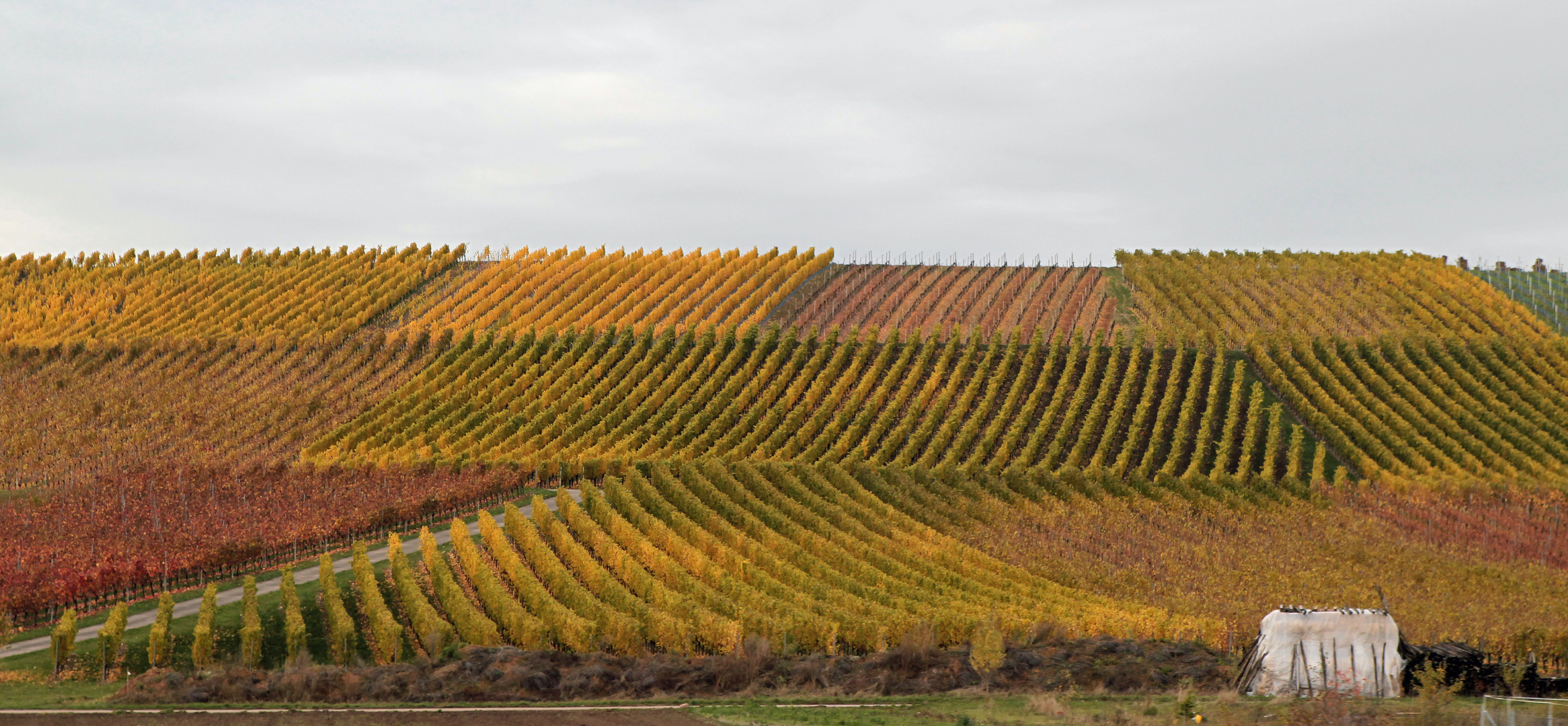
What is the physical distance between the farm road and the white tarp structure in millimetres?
26423

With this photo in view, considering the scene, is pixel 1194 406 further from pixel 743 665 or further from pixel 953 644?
pixel 743 665

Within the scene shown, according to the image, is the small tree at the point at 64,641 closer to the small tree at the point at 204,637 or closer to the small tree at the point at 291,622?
the small tree at the point at 204,637

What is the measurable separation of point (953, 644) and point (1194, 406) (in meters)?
33.9

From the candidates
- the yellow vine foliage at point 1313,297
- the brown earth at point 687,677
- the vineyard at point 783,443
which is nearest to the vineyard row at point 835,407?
the vineyard at point 783,443

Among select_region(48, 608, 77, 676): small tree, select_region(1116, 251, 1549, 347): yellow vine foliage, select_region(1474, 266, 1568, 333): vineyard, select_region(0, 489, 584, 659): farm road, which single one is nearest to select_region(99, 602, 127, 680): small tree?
select_region(48, 608, 77, 676): small tree

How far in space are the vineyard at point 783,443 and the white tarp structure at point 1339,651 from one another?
4.97 meters

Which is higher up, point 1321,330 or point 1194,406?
point 1321,330

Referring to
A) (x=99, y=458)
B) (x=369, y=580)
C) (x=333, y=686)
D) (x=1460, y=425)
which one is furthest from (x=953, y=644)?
(x=99, y=458)

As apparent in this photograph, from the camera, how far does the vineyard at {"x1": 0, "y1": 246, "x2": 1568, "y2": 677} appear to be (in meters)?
35.0

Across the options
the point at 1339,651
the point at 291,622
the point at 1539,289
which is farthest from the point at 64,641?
the point at 1539,289

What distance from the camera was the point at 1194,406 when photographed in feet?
197

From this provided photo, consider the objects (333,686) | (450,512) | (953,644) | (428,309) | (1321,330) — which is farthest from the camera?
(428,309)

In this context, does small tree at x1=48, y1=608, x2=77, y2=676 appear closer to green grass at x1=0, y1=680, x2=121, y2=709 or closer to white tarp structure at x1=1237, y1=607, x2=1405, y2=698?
green grass at x1=0, y1=680, x2=121, y2=709

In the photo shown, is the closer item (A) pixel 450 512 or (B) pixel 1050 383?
(A) pixel 450 512
